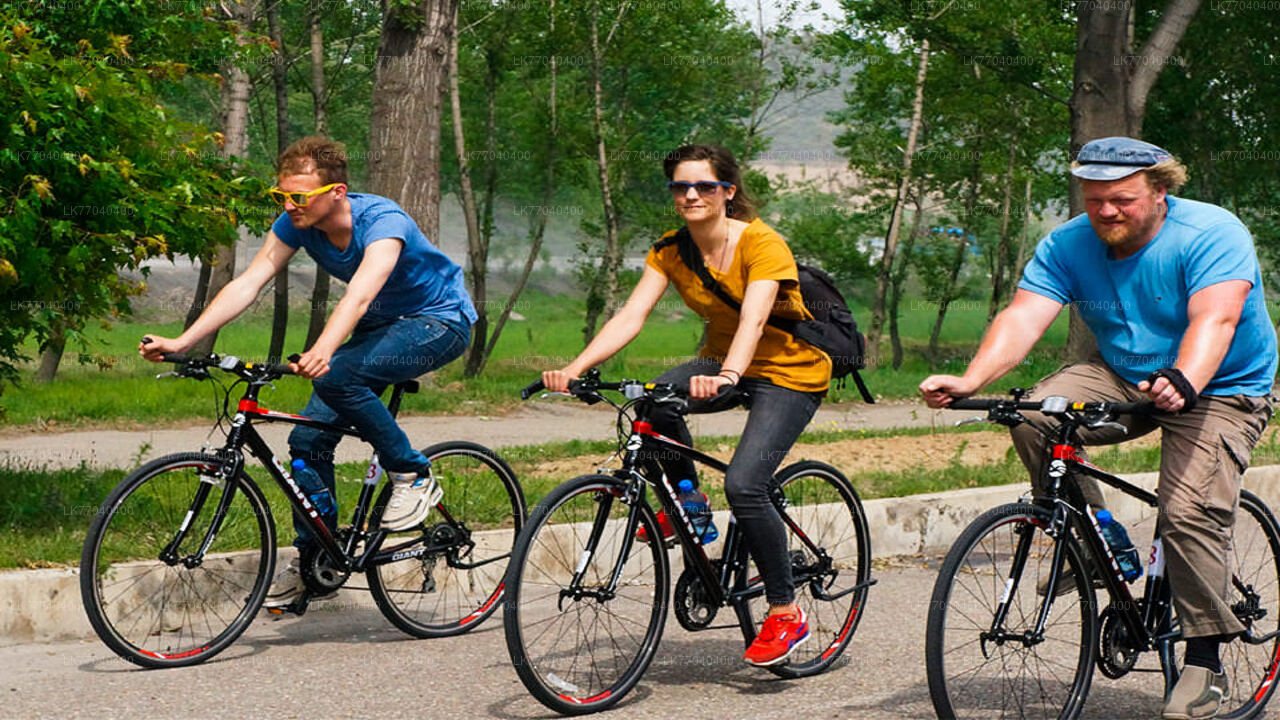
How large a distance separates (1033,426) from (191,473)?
9.89ft

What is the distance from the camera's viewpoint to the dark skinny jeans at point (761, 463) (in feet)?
17.7

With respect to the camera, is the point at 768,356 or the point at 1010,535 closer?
the point at 1010,535

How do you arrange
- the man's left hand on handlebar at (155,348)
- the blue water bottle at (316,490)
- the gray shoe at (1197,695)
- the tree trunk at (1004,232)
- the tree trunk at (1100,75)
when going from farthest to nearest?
the tree trunk at (1004,232) < the tree trunk at (1100,75) < the blue water bottle at (316,490) < the man's left hand on handlebar at (155,348) < the gray shoe at (1197,695)

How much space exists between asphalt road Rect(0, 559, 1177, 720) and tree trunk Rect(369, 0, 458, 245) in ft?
35.3

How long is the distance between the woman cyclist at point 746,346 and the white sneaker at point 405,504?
3.56ft

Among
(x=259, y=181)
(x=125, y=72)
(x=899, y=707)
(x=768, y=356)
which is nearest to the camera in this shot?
(x=899, y=707)

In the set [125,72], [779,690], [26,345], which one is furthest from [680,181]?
[26,345]

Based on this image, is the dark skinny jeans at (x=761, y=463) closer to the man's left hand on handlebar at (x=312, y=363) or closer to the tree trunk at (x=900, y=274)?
the man's left hand on handlebar at (x=312, y=363)

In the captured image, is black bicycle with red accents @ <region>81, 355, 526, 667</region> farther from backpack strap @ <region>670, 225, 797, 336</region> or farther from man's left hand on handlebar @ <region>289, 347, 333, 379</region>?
backpack strap @ <region>670, 225, 797, 336</region>

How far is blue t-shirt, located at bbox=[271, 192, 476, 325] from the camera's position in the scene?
20.1 ft

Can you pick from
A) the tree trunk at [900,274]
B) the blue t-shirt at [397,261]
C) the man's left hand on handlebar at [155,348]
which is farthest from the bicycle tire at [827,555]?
the tree trunk at [900,274]

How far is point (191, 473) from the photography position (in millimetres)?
5695

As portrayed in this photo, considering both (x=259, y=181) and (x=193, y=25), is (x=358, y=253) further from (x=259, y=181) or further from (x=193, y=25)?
(x=193, y=25)

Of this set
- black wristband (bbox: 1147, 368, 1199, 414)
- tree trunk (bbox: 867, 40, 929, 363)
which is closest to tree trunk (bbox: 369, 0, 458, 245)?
black wristband (bbox: 1147, 368, 1199, 414)
